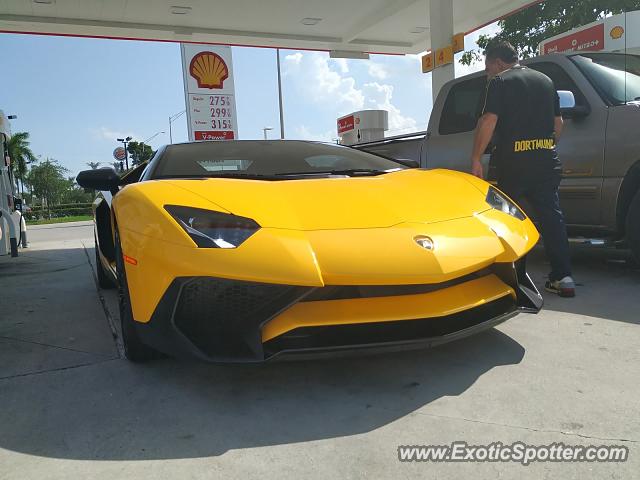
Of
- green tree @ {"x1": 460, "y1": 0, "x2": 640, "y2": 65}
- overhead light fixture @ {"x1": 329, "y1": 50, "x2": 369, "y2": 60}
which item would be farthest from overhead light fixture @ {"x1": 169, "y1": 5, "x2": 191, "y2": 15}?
green tree @ {"x1": 460, "y1": 0, "x2": 640, "y2": 65}

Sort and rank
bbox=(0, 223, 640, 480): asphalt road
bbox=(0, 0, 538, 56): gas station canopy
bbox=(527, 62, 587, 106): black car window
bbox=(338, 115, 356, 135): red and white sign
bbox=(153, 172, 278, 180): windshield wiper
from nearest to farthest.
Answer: bbox=(0, 223, 640, 480): asphalt road < bbox=(153, 172, 278, 180): windshield wiper < bbox=(527, 62, 587, 106): black car window < bbox=(0, 0, 538, 56): gas station canopy < bbox=(338, 115, 356, 135): red and white sign

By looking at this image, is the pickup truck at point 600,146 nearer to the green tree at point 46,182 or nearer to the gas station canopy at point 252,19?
the gas station canopy at point 252,19

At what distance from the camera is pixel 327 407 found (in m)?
1.87

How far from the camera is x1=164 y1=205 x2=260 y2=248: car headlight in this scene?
189 centimetres

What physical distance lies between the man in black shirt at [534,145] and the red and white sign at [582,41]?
5.82 meters

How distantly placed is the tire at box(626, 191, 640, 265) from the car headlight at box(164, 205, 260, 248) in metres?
2.72

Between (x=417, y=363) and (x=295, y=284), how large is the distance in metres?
0.77

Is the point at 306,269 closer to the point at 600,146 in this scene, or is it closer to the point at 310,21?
the point at 600,146

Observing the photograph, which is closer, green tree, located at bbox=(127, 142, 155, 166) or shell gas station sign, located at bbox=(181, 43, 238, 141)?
shell gas station sign, located at bbox=(181, 43, 238, 141)

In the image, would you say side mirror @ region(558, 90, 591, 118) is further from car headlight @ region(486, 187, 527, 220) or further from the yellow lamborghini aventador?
the yellow lamborghini aventador

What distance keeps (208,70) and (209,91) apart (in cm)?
49

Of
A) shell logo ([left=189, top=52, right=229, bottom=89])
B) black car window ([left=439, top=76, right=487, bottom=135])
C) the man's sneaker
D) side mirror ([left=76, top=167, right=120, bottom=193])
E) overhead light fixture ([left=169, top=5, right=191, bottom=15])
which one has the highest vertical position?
overhead light fixture ([left=169, top=5, right=191, bottom=15])

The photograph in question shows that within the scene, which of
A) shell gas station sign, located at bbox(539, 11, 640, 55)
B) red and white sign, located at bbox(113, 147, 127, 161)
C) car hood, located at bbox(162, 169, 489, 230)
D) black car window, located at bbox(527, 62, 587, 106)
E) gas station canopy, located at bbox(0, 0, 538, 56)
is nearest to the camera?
car hood, located at bbox(162, 169, 489, 230)

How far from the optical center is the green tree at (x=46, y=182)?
170 feet
